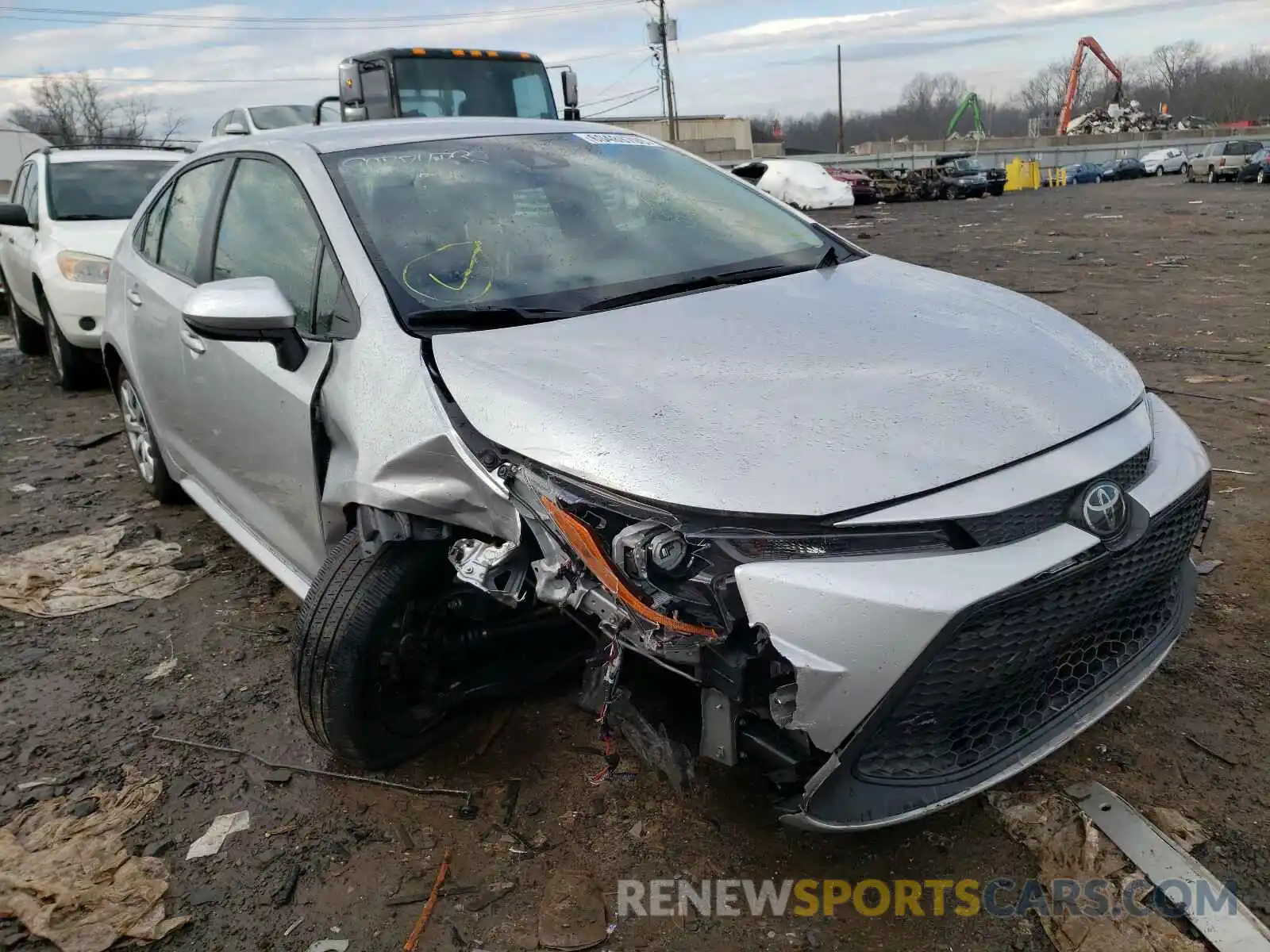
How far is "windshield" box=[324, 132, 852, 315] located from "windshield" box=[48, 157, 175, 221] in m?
5.65

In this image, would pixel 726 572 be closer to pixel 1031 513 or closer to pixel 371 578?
pixel 1031 513

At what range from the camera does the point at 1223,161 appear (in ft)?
102

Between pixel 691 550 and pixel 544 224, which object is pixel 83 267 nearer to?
pixel 544 224

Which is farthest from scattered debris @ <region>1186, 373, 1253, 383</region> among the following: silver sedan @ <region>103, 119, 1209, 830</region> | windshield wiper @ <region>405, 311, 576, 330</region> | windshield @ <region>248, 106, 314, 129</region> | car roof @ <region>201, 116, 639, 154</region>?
windshield @ <region>248, 106, 314, 129</region>

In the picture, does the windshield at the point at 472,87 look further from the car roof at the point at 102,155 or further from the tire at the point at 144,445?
the tire at the point at 144,445

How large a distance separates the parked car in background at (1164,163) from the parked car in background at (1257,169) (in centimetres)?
1409

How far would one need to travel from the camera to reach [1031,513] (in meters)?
1.95

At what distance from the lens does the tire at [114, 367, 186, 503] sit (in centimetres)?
446

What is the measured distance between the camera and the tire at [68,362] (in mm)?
7320

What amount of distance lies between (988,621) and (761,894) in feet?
2.71

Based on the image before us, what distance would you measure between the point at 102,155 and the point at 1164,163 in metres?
45.9

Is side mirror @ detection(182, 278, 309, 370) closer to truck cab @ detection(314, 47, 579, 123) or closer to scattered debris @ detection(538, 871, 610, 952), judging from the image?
scattered debris @ detection(538, 871, 610, 952)

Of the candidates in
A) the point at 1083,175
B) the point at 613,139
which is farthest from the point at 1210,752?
the point at 1083,175

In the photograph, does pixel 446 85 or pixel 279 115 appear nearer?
pixel 446 85
